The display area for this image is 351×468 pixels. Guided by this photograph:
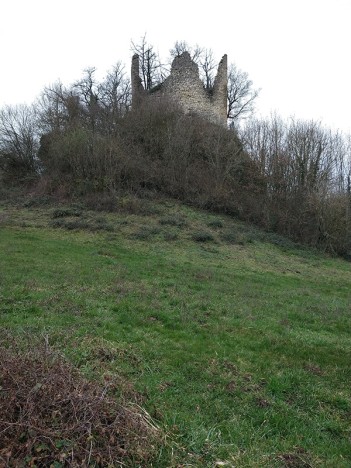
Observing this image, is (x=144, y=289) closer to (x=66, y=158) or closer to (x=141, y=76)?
(x=66, y=158)

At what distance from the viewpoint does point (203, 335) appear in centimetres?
767

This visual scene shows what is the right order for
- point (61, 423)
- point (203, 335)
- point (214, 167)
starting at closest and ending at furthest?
point (61, 423) < point (203, 335) < point (214, 167)

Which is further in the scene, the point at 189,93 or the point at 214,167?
the point at 189,93

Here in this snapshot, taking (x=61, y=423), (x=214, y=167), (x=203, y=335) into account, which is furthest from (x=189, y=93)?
(x=61, y=423)

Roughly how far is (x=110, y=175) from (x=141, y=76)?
21.3m

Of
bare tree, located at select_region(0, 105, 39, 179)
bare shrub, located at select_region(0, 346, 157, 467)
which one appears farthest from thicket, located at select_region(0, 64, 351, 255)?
bare shrub, located at select_region(0, 346, 157, 467)

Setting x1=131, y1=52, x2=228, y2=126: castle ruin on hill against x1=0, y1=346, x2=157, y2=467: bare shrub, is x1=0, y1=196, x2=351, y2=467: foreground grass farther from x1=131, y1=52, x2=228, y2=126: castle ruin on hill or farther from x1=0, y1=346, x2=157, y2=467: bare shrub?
x1=131, y1=52, x2=228, y2=126: castle ruin on hill

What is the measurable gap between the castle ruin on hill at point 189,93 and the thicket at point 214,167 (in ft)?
14.1

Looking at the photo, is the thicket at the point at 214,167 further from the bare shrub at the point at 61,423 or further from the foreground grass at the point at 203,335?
the bare shrub at the point at 61,423

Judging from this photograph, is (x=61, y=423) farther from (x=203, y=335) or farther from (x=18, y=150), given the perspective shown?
(x=18, y=150)

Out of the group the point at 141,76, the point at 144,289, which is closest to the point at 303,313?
the point at 144,289

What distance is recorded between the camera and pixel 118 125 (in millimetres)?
30359

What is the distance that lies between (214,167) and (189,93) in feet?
37.4

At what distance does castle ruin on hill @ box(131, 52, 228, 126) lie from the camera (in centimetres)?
Result: 3609
